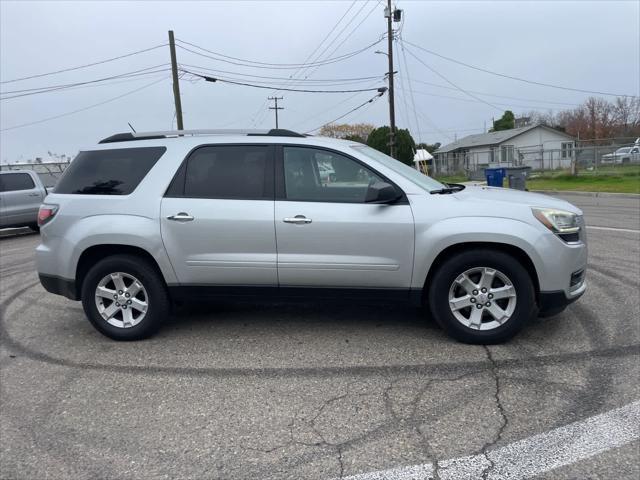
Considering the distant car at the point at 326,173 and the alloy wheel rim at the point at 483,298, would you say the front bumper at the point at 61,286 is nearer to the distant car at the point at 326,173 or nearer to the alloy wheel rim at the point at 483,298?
the distant car at the point at 326,173

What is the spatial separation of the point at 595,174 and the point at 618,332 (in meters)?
23.4

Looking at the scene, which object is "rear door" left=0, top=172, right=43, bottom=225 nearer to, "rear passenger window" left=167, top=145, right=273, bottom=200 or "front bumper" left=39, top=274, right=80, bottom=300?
"front bumper" left=39, top=274, right=80, bottom=300

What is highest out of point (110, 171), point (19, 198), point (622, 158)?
point (110, 171)

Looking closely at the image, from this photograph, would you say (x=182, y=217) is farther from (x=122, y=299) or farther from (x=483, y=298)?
(x=483, y=298)

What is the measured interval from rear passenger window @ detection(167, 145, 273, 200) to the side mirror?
34.7 inches

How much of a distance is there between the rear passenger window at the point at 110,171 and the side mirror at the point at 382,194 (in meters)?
1.98

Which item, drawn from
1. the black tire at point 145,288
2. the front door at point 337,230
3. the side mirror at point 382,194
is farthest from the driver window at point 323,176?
the black tire at point 145,288

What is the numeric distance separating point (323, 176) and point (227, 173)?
2.85ft

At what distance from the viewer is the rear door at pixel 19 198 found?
1360 cm

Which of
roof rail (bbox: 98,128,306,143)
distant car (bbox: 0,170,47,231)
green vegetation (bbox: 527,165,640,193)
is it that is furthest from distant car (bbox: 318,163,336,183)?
green vegetation (bbox: 527,165,640,193)

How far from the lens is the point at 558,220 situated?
4273mm

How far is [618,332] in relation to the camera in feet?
14.9

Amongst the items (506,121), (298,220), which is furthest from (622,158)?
(506,121)

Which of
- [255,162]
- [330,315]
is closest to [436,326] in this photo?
[330,315]
